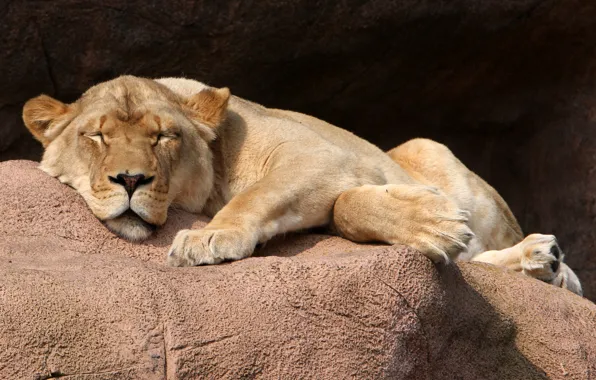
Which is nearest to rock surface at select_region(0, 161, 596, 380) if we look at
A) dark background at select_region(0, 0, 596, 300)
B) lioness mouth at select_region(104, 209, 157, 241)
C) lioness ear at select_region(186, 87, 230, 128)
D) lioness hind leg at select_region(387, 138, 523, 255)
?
lioness mouth at select_region(104, 209, 157, 241)

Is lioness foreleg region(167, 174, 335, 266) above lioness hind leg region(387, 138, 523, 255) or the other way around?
above

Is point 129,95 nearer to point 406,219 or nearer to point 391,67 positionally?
point 406,219

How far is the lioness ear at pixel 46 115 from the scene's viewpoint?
4.69m

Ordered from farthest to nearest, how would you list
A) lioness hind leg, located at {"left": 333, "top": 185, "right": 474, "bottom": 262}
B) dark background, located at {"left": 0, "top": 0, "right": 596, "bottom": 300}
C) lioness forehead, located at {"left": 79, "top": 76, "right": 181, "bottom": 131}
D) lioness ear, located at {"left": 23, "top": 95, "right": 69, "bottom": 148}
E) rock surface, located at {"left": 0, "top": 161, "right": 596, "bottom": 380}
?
dark background, located at {"left": 0, "top": 0, "right": 596, "bottom": 300} → lioness ear, located at {"left": 23, "top": 95, "right": 69, "bottom": 148} → lioness forehead, located at {"left": 79, "top": 76, "right": 181, "bottom": 131} → lioness hind leg, located at {"left": 333, "top": 185, "right": 474, "bottom": 262} → rock surface, located at {"left": 0, "top": 161, "right": 596, "bottom": 380}

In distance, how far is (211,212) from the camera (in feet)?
15.4

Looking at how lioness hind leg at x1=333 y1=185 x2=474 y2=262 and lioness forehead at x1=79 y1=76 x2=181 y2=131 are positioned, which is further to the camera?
lioness forehead at x1=79 y1=76 x2=181 y2=131

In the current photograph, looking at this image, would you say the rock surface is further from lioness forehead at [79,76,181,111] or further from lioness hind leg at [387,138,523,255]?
lioness hind leg at [387,138,523,255]

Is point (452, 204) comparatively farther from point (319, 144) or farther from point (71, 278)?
point (71, 278)

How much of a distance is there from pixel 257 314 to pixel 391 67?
3602mm

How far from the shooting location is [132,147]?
14.1 feet

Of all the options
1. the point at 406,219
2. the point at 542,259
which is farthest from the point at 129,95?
the point at 542,259

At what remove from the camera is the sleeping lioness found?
3.92 meters

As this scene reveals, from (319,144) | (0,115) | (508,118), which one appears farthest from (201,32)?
(508,118)

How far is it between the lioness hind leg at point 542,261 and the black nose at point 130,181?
5.66 feet
